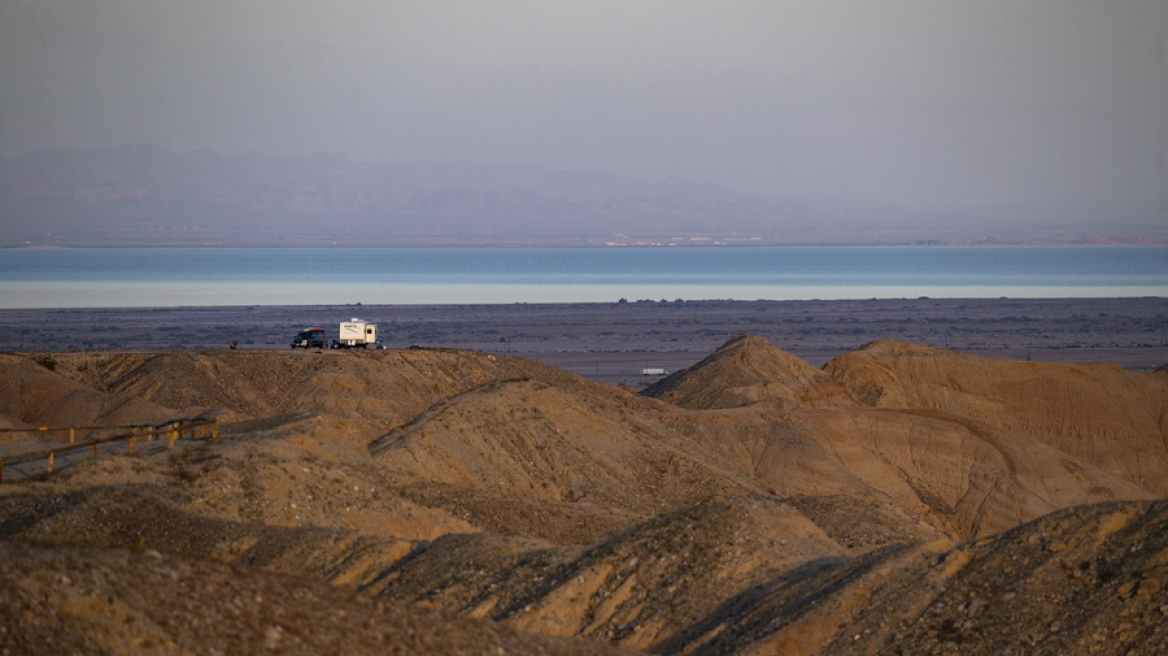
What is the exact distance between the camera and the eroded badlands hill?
15289 mm

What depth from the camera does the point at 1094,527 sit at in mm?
15828

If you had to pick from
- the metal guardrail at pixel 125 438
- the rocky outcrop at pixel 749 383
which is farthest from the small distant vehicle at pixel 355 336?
the metal guardrail at pixel 125 438

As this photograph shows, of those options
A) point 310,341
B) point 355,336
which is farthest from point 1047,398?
point 310,341

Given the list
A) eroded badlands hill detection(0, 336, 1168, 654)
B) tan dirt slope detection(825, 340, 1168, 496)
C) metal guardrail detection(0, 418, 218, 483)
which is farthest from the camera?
tan dirt slope detection(825, 340, 1168, 496)

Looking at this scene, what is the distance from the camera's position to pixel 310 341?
54.2 metres

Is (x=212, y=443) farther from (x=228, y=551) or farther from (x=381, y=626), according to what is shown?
(x=381, y=626)

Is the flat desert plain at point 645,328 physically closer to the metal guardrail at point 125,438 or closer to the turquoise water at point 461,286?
the turquoise water at point 461,286

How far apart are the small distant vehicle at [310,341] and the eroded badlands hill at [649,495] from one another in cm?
679

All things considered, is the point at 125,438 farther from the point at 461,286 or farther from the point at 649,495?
the point at 461,286

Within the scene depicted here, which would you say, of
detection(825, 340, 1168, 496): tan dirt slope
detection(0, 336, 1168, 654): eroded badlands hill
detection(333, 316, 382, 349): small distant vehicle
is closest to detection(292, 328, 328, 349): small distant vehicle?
detection(333, 316, 382, 349): small distant vehicle

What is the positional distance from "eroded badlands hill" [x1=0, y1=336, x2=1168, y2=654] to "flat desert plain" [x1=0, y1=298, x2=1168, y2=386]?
74.8ft

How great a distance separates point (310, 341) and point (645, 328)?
2160 inches

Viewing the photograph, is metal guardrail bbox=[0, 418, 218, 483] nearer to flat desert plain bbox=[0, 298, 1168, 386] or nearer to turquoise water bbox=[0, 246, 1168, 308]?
flat desert plain bbox=[0, 298, 1168, 386]

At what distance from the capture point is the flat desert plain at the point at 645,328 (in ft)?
279
